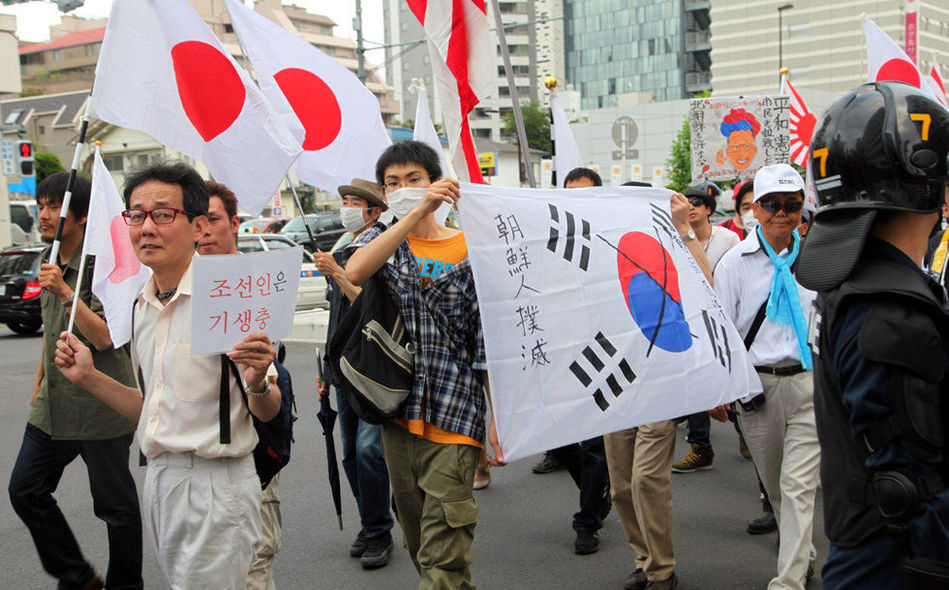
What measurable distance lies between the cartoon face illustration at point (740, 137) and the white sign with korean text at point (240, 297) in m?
8.32

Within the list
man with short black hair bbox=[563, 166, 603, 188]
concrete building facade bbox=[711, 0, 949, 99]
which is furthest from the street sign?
concrete building facade bbox=[711, 0, 949, 99]

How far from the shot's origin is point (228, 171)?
3.97 m

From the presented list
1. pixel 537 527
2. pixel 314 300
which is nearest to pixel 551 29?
pixel 314 300

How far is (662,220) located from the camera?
4023mm

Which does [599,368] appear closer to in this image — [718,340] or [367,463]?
[718,340]

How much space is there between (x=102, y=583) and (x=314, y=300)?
1281 cm

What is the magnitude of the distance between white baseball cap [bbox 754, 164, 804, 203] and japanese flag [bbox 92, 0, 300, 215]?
91.1 inches

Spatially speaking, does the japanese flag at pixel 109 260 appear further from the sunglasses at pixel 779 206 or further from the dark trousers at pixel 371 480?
the sunglasses at pixel 779 206

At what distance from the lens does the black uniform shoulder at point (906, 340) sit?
1.89m

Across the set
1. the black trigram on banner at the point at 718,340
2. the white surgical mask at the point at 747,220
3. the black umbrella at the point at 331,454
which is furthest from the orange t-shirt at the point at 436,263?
the white surgical mask at the point at 747,220

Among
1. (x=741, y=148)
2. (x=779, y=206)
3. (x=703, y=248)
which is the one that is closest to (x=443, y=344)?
(x=779, y=206)

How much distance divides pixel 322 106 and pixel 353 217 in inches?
33.5

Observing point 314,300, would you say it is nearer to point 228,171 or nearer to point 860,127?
point 228,171

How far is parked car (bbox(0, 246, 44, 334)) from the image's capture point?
1531cm
